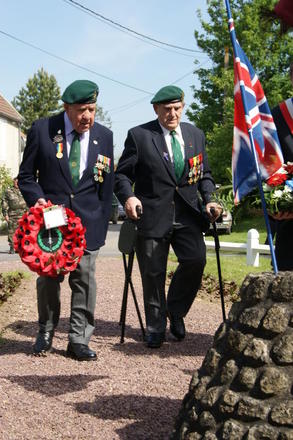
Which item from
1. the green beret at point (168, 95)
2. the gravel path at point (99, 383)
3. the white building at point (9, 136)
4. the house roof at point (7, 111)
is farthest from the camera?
the white building at point (9, 136)

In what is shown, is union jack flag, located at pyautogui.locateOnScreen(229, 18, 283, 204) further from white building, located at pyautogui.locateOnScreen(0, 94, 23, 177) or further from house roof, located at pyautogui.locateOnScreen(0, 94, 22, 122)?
house roof, located at pyautogui.locateOnScreen(0, 94, 22, 122)

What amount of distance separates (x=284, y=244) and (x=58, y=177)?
1839 mm

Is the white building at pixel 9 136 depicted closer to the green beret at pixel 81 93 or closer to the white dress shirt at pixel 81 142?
the white dress shirt at pixel 81 142

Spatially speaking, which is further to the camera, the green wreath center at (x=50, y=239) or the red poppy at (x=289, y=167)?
the green wreath center at (x=50, y=239)

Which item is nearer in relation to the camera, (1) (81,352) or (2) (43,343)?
(1) (81,352)

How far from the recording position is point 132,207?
5.52 metres

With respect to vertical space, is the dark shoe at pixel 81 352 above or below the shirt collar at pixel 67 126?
below

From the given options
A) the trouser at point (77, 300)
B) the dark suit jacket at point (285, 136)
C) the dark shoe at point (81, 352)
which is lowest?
the dark shoe at point (81, 352)

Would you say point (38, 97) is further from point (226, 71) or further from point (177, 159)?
point (177, 159)

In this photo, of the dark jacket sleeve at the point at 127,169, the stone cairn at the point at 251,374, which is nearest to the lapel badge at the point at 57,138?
the dark jacket sleeve at the point at 127,169

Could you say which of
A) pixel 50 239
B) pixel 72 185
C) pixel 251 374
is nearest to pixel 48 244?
pixel 50 239

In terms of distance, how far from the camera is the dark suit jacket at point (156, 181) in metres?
Answer: 5.91

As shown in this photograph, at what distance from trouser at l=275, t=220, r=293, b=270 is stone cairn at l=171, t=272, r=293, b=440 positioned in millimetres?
1774

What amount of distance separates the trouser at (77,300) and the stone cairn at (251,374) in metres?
2.67
